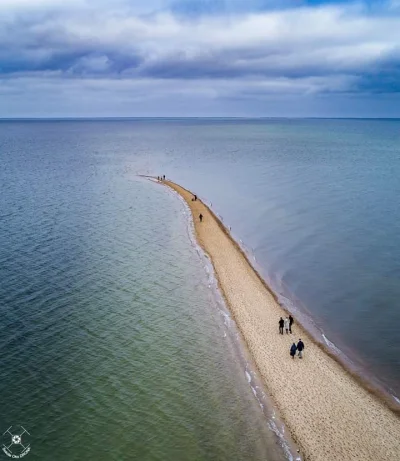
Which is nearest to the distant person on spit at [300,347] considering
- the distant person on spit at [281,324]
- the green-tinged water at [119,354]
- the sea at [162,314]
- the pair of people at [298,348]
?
the pair of people at [298,348]

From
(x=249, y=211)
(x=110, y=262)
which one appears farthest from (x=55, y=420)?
(x=249, y=211)

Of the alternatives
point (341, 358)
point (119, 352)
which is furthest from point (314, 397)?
point (119, 352)

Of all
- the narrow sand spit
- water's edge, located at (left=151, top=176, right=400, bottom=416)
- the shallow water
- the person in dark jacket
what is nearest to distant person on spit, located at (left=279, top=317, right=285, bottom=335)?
the narrow sand spit

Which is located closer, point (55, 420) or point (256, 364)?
point (55, 420)

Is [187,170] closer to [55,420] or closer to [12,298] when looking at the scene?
[12,298]

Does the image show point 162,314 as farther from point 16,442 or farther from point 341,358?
Answer: point 16,442

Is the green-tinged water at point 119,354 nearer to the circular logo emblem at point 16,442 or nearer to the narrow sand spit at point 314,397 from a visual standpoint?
the circular logo emblem at point 16,442
